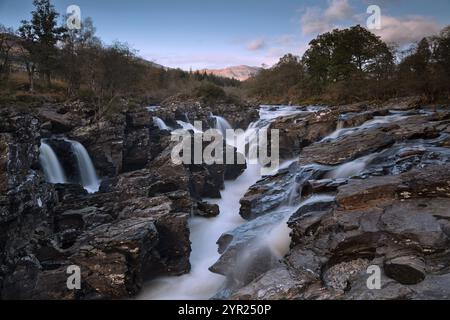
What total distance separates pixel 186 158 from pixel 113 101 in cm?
1001

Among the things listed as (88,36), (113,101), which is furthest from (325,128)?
(88,36)

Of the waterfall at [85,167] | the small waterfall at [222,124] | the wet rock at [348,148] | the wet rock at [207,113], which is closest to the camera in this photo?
the wet rock at [348,148]

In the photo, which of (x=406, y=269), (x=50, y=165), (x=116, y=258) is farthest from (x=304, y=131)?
(x=406, y=269)

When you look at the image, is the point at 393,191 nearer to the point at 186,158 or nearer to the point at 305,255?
the point at 305,255

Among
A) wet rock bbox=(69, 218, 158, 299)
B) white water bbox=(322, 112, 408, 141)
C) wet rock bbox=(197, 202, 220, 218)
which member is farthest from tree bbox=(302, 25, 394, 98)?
wet rock bbox=(69, 218, 158, 299)

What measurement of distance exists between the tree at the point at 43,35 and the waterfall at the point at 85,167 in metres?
20.4

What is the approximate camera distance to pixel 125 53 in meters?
30.9

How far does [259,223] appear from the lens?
36.5 ft

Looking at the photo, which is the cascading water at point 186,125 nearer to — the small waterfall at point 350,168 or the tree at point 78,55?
the tree at point 78,55

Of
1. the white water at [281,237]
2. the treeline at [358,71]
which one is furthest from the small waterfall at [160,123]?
the treeline at [358,71]

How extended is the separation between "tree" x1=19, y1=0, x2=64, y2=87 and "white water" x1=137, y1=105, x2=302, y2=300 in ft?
87.6

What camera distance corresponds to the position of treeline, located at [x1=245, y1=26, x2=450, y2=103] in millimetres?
28266

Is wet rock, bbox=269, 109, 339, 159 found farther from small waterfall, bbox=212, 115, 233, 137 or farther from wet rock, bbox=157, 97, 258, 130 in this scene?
wet rock, bbox=157, 97, 258, 130

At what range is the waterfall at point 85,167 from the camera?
17.5 meters
